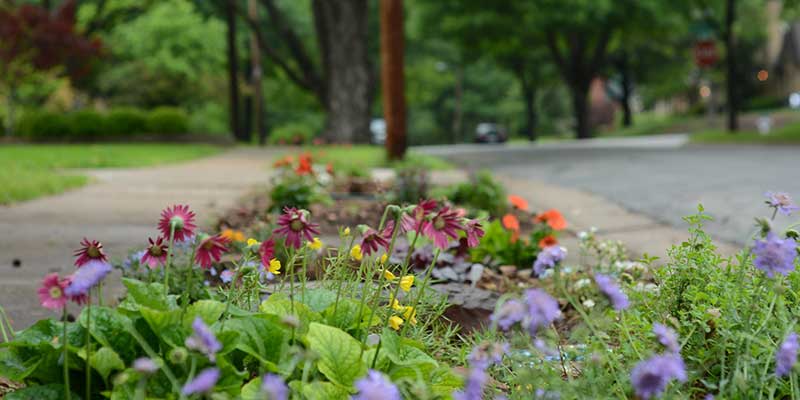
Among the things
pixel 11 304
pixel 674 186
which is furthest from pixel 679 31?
pixel 11 304

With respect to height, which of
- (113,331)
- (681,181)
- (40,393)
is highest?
(113,331)

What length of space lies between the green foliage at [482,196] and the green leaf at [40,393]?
3.51 meters

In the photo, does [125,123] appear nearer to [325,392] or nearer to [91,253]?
[91,253]

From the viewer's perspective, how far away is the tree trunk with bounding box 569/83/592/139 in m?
30.6

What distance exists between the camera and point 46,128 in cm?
2123

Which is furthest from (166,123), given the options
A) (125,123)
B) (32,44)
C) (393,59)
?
(393,59)

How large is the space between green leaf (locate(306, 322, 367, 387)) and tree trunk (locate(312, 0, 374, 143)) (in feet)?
60.5

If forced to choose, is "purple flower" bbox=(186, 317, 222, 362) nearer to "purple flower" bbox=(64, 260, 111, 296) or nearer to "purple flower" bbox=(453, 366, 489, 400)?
"purple flower" bbox=(64, 260, 111, 296)

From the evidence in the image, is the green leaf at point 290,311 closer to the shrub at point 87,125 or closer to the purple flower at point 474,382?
the purple flower at point 474,382

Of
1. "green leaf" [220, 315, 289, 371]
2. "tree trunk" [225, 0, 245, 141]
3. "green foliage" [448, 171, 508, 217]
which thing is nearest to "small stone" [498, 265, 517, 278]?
"green foliage" [448, 171, 508, 217]

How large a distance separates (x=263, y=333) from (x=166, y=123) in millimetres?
21503

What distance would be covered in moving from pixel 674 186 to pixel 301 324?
23.0 ft

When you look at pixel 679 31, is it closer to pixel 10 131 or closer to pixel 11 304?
pixel 10 131

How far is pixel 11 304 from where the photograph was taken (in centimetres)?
296
